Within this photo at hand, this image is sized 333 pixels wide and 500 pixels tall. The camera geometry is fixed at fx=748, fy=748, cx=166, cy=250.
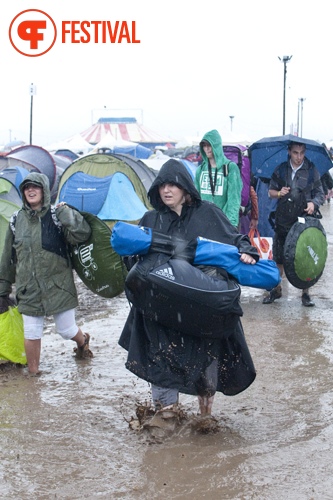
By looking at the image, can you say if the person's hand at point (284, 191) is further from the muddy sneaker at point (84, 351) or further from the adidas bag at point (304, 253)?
the muddy sneaker at point (84, 351)

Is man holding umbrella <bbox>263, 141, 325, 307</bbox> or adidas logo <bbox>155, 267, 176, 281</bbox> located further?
man holding umbrella <bbox>263, 141, 325, 307</bbox>

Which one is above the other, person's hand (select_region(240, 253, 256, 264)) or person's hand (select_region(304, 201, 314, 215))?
person's hand (select_region(304, 201, 314, 215))

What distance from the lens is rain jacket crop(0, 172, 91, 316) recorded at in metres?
5.23

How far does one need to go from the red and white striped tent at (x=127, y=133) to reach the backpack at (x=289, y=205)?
57988 millimetres

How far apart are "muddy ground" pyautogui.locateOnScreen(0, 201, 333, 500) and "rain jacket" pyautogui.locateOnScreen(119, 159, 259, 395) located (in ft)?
1.12

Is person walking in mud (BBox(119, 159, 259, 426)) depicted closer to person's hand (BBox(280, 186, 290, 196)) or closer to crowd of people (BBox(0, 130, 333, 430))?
crowd of people (BBox(0, 130, 333, 430))

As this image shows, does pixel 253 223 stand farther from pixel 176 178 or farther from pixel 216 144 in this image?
pixel 176 178

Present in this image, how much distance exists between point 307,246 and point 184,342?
10.7ft

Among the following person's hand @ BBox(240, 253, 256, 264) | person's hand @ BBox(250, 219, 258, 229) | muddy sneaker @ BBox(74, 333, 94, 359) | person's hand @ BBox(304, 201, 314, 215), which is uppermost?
person's hand @ BBox(304, 201, 314, 215)

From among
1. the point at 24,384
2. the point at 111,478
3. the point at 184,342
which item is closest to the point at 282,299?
the point at 24,384

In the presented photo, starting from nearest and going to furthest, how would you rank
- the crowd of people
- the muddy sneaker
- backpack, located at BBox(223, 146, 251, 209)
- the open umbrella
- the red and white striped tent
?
1. the crowd of people
2. the muddy sneaker
3. the open umbrella
4. backpack, located at BBox(223, 146, 251, 209)
5. the red and white striped tent

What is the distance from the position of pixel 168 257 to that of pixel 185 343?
0.48m

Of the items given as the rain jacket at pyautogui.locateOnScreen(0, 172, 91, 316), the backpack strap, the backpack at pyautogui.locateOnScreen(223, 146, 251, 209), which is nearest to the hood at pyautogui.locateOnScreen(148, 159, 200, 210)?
the rain jacket at pyautogui.locateOnScreen(0, 172, 91, 316)

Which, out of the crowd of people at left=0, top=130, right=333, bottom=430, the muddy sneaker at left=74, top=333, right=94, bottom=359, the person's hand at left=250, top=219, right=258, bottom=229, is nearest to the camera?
the crowd of people at left=0, top=130, right=333, bottom=430
